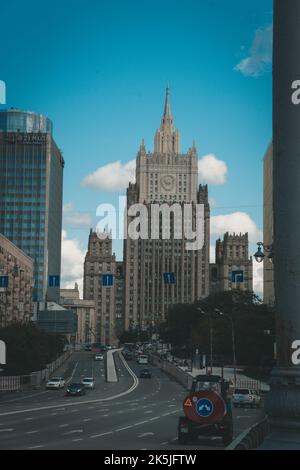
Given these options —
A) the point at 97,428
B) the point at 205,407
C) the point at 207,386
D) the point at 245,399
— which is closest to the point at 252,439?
the point at 205,407

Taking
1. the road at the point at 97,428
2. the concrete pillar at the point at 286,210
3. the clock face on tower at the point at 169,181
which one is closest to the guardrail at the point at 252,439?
the concrete pillar at the point at 286,210

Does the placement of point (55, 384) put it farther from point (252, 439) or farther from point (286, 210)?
point (286, 210)

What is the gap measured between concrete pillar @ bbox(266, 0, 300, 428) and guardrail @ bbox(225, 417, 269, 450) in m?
1.14

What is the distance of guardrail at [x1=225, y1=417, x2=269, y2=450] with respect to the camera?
1653 cm

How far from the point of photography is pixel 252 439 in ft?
58.7

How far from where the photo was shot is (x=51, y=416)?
41938mm

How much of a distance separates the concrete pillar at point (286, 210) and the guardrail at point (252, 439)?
1140mm

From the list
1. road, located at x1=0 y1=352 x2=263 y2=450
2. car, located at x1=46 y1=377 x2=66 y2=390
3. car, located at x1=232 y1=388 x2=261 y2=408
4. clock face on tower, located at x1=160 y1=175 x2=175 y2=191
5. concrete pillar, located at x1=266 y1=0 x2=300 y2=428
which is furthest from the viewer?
clock face on tower, located at x1=160 y1=175 x2=175 y2=191

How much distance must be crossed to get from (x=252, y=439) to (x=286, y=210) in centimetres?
525

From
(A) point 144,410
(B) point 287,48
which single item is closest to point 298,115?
(B) point 287,48

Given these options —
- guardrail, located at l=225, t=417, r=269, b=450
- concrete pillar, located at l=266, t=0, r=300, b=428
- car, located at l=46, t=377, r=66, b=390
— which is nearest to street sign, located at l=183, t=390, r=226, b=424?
guardrail, located at l=225, t=417, r=269, b=450

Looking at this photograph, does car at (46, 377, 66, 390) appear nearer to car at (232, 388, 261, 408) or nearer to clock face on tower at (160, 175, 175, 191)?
car at (232, 388, 261, 408)
